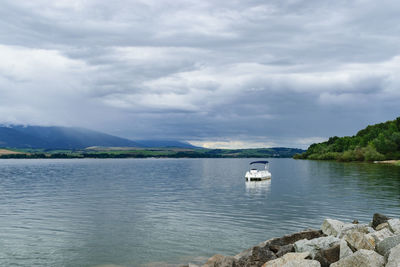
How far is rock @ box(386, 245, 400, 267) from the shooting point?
15773 millimetres

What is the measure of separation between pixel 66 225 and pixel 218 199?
2932 centimetres

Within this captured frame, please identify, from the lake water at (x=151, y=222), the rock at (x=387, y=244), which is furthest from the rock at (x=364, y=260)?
the lake water at (x=151, y=222)

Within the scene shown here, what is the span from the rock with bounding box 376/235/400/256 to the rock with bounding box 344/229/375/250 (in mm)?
879

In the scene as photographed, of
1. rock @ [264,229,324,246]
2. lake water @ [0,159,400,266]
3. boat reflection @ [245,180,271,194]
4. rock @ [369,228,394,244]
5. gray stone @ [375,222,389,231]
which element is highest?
rock @ [369,228,394,244]

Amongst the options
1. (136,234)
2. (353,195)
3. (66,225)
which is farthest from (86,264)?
(353,195)

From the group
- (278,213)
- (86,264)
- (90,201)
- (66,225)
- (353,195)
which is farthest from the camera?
(353,195)

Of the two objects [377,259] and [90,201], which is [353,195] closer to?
[90,201]

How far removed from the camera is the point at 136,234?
3534 centimetres

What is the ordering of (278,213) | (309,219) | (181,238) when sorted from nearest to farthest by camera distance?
(181,238) < (309,219) < (278,213)

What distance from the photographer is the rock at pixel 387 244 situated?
17.8 m

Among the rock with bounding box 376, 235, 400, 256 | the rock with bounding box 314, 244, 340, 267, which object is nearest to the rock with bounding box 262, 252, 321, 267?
the rock with bounding box 314, 244, 340, 267

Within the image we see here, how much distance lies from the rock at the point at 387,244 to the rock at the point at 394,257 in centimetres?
106

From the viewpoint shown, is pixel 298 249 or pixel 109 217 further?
pixel 109 217

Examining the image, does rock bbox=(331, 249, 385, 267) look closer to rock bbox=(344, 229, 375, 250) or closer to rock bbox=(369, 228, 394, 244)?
rock bbox=(344, 229, 375, 250)
